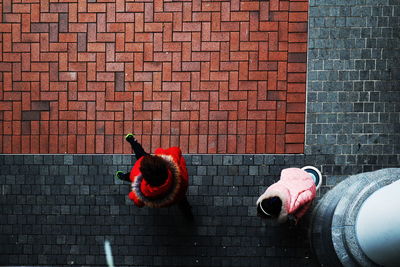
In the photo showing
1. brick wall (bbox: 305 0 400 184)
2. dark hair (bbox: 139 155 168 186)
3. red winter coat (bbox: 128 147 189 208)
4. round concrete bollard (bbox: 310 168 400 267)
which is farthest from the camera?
brick wall (bbox: 305 0 400 184)

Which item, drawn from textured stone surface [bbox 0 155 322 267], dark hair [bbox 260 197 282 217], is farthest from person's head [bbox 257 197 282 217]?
textured stone surface [bbox 0 155 322 267]

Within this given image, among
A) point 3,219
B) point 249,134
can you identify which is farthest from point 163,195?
point 3,219

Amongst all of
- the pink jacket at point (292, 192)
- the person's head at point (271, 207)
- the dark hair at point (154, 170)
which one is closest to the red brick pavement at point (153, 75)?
the pink jacket at point (292, 192)

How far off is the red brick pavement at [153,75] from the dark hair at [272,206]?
1.76 m

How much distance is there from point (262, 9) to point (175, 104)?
5.52ft

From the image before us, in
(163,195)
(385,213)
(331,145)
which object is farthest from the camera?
(331,145)

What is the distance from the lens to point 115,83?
5699mm

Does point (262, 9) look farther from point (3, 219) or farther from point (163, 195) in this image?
point (3, 219)

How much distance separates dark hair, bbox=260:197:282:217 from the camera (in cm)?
391

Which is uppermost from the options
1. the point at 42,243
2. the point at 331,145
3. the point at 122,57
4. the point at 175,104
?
the point at 122,57

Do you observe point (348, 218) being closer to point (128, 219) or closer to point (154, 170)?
point (154, 170)

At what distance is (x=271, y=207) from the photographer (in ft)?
12.8

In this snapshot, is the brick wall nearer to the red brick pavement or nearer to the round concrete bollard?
the red brick pavement

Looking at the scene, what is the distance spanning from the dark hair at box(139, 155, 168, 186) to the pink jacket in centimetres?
95
